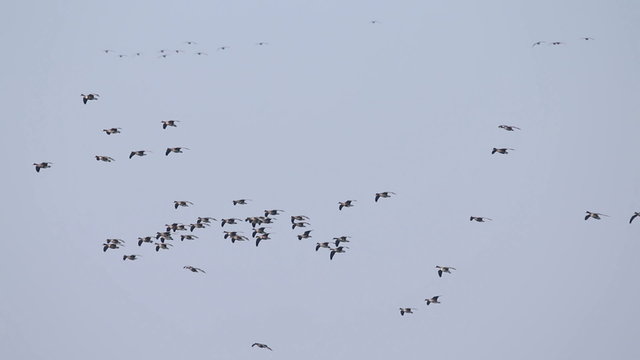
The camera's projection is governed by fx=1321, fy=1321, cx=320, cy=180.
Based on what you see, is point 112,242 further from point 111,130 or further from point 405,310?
point 405,310

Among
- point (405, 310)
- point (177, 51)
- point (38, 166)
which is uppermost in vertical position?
point (177, 51)

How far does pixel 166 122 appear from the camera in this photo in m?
134

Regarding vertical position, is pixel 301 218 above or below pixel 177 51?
below

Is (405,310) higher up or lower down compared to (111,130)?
lower down

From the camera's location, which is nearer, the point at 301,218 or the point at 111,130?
the point at 111,130

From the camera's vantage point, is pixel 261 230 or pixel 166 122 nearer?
pixel 166 122

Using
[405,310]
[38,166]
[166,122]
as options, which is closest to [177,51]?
[166,122]

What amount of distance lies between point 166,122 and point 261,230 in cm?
1860

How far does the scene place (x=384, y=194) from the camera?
5581 inches

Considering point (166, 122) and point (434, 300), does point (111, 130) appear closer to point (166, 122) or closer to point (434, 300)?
point (166, 122)

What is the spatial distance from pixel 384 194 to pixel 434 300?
12.6 metres

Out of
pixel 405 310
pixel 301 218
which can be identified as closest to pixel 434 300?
pixel 405 310

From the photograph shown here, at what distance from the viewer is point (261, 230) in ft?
478

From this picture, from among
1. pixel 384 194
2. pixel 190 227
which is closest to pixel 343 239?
pixel 384 194
